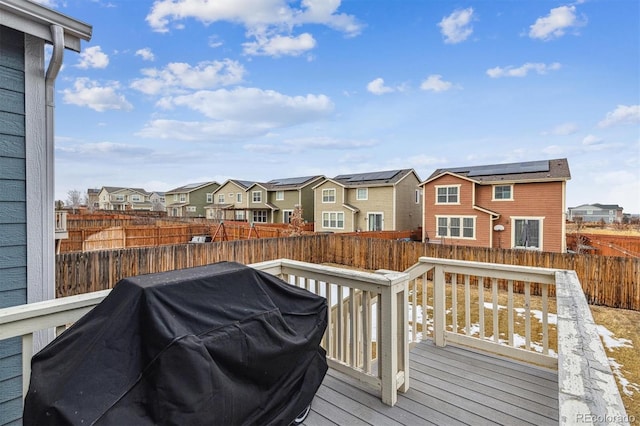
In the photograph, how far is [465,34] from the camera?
9.20 meters

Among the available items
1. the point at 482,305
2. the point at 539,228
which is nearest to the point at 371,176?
the point at 539,228

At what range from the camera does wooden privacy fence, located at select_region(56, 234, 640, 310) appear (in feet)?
21.3

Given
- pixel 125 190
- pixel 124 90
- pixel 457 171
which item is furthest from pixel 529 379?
pixel 125 190

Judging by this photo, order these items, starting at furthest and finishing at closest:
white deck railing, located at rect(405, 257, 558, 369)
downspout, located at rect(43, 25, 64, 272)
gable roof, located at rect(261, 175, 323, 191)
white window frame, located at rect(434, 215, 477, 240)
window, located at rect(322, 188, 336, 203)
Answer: gable roof, located at rect(261, 175, 323, 191), window, located at rect(322, 188, 336, 203), white window frame, located at rect(434, 215, 477, 240), white deck railing, located at rect(405, 257, 558, 369), downspout, located at rect(43, 25, 64, 272)

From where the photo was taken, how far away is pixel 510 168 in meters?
16.3

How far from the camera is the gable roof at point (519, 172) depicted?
14352 millimetres

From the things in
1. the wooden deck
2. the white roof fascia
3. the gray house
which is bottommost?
the wooden deck

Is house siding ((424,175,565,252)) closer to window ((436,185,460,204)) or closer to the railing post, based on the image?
window ((436,185,460,204))

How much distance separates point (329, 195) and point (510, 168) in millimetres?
10777

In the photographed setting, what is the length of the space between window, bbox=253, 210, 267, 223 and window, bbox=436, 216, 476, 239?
1548 centimetres

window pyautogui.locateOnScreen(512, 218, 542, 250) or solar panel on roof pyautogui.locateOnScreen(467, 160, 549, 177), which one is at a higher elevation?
solar panel on roof pyautogui.locateOnScreen(467, 160, 549, 177)

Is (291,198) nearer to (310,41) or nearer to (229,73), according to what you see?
(229,73)

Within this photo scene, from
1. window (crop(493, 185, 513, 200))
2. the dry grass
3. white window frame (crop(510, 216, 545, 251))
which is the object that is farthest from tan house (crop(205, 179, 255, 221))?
the dry grass

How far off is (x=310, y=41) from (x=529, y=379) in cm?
1133
